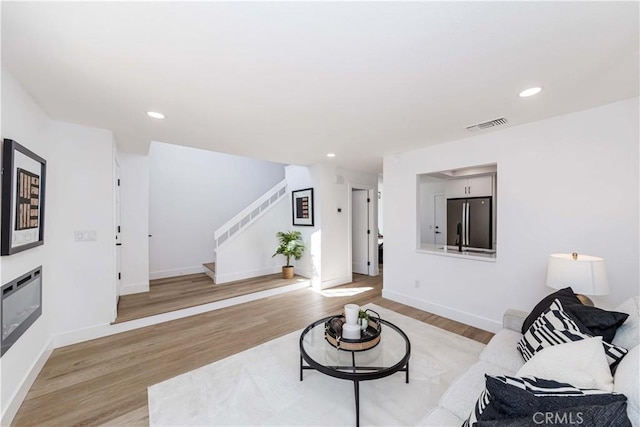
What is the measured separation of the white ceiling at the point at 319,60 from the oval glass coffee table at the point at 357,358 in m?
2.05

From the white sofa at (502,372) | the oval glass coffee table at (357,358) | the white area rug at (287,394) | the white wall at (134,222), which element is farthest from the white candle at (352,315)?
the white wall at (134,222)

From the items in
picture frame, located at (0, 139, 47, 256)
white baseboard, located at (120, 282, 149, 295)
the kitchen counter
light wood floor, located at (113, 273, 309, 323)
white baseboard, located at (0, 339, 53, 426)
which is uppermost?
picture frame, located at (0, 139, 47, 256)

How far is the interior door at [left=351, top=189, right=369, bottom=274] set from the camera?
584 centimetres

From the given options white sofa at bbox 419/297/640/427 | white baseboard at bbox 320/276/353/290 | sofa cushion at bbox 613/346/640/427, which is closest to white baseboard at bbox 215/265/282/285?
white baseboard at bbox 320/276/353/290

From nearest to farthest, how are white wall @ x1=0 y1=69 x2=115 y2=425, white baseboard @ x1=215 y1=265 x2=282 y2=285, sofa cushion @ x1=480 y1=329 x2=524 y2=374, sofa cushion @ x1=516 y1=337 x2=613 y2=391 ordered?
sofa cushion @ x1=516 y1=337 x2=613 y2=391
sofa cushion @ x1=480 y1=329 x2=524 y2=374
white wall @ x1=0 y1=69 x2=115 y2=425
white baseboard @ x1=215 y1=265 x2=282 y2=285

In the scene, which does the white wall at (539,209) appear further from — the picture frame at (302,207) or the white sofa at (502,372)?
the picture frame at (302,207)

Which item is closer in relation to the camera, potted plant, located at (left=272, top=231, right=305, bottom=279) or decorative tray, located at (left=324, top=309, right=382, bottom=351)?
decorative tray, located at (left=324, top=309, right=382, bottom=351)

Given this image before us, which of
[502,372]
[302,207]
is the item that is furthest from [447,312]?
[302,207]

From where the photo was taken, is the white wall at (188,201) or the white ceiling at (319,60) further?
the white wall at (188,201)

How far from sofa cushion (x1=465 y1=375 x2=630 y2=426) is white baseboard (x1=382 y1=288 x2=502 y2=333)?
8.11ft

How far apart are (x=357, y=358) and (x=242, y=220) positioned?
13.3ft

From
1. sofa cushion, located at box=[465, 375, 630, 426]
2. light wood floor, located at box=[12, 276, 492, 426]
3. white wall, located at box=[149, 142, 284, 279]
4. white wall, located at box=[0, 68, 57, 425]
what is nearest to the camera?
sofa cushion, located at box=[465, 375, 630, 426]

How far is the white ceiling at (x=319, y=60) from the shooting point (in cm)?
124

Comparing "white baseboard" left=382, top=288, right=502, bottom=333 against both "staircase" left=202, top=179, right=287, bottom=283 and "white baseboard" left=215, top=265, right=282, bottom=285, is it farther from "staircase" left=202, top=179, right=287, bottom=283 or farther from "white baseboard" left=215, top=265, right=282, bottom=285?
"staircase" left=202, top=179, right=287, bottom=283
